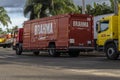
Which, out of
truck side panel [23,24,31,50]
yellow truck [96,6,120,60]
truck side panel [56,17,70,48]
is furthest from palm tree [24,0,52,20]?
yellow truck [96,6,120,60]

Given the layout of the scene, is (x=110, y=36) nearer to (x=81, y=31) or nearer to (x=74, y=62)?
(x=74, y=62)

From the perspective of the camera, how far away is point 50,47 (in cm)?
3175

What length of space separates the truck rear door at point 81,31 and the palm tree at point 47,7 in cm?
1668

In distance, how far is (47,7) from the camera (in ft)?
159

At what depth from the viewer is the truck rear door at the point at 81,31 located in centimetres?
2992

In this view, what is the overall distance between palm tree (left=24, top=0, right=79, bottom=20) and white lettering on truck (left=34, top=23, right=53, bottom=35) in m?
13.1

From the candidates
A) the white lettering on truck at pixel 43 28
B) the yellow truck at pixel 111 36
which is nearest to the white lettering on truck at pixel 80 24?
the white lettering on truck at pixel 43 28

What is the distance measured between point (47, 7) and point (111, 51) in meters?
23.4

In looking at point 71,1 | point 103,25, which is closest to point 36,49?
point 103,25

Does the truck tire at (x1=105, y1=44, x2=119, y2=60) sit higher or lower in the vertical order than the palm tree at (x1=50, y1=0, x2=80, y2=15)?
lower

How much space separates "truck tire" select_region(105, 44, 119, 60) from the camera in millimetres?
25686

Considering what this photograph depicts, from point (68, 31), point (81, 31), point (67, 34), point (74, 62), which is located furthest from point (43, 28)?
point (74, 62)

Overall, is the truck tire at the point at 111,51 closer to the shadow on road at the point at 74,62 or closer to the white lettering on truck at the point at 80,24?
the shadow on road at the point at 74,62

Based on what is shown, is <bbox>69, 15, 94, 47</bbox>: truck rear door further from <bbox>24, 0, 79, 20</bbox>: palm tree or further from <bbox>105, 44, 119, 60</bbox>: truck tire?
<bbox>24, 0, 79, 20</bbox>: palm tree
